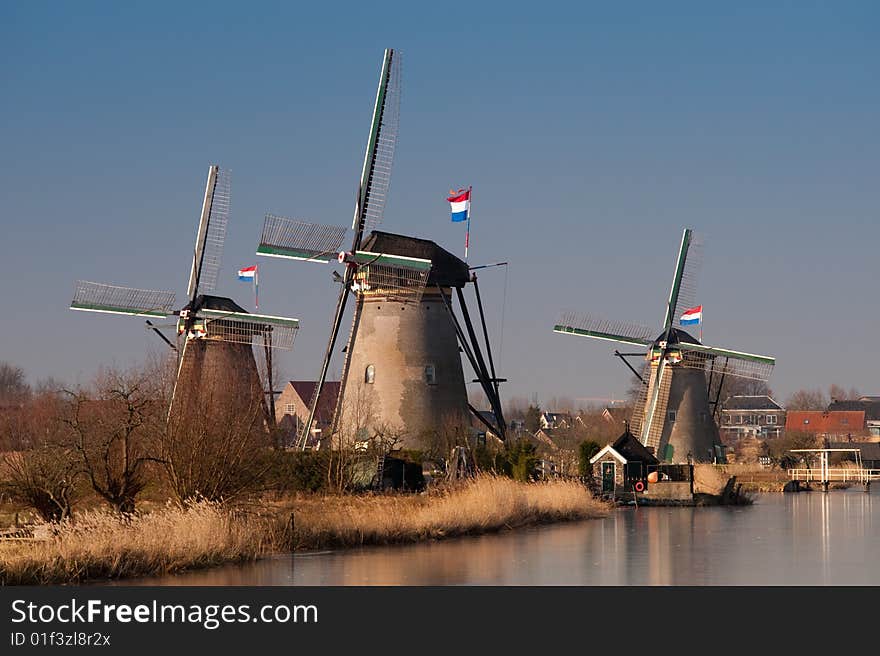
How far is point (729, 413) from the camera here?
351 ft

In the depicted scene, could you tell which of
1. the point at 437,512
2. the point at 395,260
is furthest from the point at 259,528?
the point at 395,260

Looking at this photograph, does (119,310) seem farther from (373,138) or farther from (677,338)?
(677,338)

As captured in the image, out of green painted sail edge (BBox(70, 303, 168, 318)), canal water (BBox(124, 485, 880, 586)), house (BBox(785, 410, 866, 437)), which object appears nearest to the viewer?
canal water (BBox(124, 485, 880, 586))

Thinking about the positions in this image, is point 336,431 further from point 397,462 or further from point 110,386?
point 110,386

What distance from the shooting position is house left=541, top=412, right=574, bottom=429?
8278cm

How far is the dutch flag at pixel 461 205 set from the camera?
3862cm

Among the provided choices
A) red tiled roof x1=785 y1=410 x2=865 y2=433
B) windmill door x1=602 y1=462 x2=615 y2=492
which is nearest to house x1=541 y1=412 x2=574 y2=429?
red tiled roof x1=785 y1=410 x2=865 y2=433

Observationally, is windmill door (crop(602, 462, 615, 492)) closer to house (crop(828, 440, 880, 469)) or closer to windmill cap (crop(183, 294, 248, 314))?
windmill cap (crop(183, 294, 248, 314))

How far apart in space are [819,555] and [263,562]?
9.60 m

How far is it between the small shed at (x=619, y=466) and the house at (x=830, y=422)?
2291 inches

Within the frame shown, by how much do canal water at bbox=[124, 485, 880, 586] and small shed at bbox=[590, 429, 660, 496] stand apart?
7175 millimetres

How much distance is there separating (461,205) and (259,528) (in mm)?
17349

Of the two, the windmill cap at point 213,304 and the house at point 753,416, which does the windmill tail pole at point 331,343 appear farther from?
the house at point 753,416
